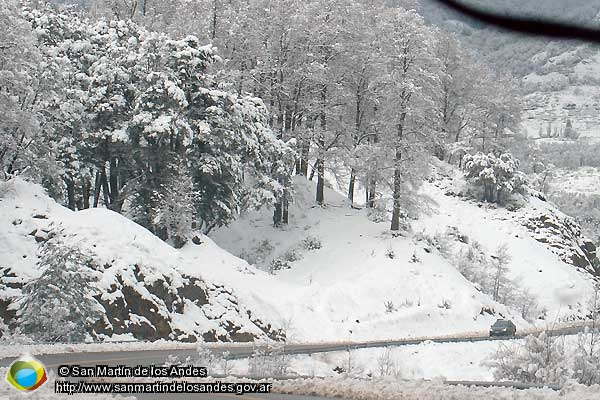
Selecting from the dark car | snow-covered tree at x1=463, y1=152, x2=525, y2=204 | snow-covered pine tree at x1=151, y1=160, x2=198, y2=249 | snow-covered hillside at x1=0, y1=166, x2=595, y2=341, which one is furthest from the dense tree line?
snow-covered tree at x1=463, y1=152, x2=525, y2=204

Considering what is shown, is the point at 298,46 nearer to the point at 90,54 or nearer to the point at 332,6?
the point at 332,6

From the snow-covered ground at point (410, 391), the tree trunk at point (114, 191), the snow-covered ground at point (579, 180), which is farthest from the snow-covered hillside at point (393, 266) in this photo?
the snow-covered ground at point (579, 180)

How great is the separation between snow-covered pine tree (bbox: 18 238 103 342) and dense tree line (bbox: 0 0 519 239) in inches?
387

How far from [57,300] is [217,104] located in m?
17.7

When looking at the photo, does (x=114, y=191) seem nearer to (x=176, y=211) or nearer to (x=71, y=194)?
(x=71, y=194)

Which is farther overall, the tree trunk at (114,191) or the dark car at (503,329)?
the tree trunk at (114,191)

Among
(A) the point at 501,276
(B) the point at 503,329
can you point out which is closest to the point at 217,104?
(B) the point at 503,329

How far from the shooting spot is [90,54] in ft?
117

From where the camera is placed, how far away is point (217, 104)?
110 feet

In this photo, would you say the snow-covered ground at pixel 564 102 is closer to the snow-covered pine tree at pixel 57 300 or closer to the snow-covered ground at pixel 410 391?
the snow-covered pine tree at pixel 57 300

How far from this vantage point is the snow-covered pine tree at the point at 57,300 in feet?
57.2

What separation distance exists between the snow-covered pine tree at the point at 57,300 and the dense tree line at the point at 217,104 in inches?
387

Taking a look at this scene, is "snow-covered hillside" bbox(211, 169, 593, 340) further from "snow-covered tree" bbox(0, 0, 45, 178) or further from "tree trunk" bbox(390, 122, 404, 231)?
"snow-covered tree" bbox(0, 0, 45, 178)

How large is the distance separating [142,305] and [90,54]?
1785 cm
